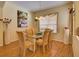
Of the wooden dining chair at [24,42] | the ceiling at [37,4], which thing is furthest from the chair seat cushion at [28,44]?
the ceiling at [37,4]

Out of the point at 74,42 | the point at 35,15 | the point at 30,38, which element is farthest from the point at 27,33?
the point at 74,42

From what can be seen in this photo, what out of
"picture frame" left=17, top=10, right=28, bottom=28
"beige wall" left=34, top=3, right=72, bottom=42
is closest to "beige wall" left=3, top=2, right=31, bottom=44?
"picture frame" left=17, top=10, right=28, bottom=28

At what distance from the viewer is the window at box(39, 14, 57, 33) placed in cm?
241

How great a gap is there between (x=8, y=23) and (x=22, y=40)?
0.43 m

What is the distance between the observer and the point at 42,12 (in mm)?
2445

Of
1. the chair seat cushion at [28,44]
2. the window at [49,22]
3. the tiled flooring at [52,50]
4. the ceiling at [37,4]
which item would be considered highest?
the ceiling at [37,4]

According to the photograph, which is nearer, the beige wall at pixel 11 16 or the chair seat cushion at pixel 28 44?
the beige wall at pixel 11 16

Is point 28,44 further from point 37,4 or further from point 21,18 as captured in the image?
point 37,4

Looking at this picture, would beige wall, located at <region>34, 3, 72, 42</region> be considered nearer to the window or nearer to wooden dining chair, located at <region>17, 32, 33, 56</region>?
the window

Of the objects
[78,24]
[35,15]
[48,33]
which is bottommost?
[48,33]

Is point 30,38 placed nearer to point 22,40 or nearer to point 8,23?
point 22,40

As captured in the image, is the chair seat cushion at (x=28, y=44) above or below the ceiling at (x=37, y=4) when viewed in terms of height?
below

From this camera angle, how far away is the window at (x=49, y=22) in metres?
2.41

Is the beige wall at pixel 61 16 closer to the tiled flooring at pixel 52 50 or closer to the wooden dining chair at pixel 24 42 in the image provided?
the tiled flooring at pixel 52 50
